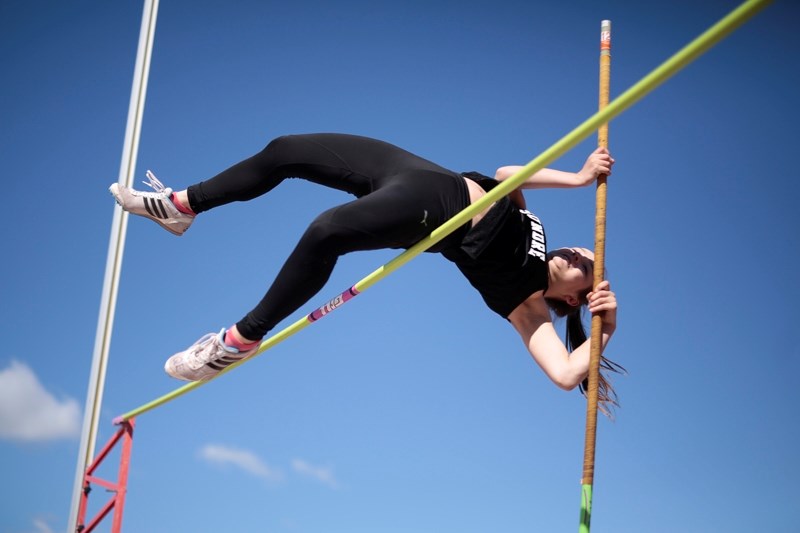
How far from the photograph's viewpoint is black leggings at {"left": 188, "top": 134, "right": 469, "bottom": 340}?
7.76 feet

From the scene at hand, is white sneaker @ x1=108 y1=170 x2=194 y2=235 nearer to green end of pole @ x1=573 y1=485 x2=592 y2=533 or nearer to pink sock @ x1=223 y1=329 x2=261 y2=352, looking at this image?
pink sock @ x1=223 y1=329 x2=261 y2=352

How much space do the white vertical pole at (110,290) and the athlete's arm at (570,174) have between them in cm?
269

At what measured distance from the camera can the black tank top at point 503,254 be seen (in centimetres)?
266

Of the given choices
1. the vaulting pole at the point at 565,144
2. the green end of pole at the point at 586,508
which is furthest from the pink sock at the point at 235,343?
the green end of pole at the point at 586,508

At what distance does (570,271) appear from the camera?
9.42 feet

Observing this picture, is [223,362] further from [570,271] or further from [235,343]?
[570,271]

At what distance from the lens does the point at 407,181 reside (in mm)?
2459

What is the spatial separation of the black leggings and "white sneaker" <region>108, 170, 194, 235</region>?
10 centimetres

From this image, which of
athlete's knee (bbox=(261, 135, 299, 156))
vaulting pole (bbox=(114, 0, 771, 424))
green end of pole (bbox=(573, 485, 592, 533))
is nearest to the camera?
vaulting pole (bbox=(114, 0, 771, 424))

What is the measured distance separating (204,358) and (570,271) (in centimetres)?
126

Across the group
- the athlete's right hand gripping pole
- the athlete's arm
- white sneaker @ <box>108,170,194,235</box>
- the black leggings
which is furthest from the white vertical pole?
the athlete's right hand gripping pole

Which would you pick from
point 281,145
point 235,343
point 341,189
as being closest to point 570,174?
point 341,189

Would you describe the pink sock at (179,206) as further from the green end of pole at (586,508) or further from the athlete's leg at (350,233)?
the green end of pole at (586,508)

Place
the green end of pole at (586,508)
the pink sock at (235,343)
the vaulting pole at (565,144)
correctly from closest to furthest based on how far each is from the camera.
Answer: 1. the vaulting pole at (565,144)
2. the green end of pole at (586,508)
3. the pink sock at (235,343)
